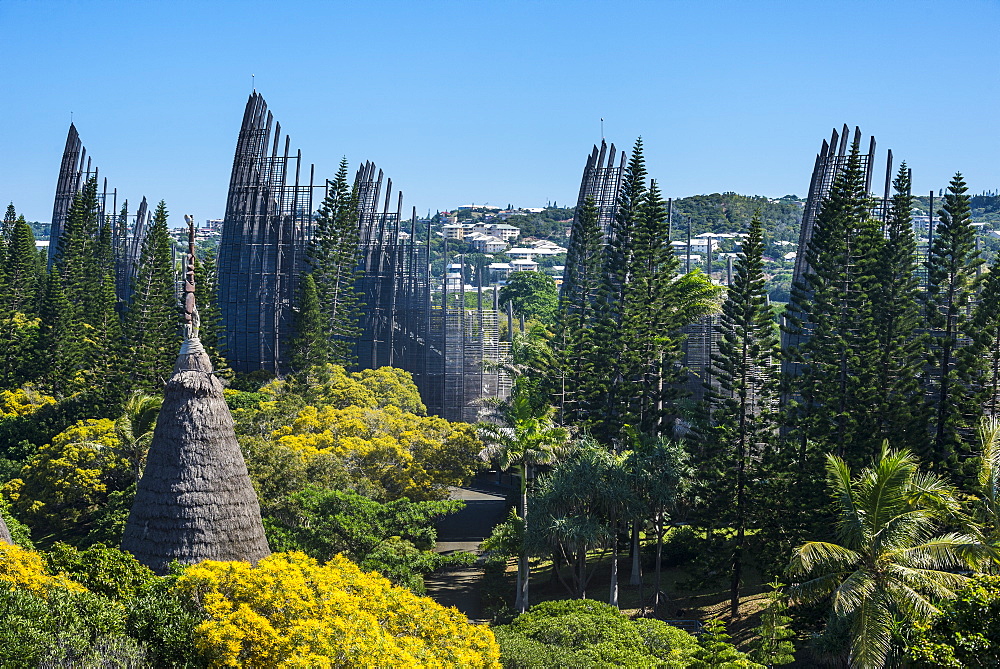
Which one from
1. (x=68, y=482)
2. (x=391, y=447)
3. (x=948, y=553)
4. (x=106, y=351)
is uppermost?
(x=106, y=351)

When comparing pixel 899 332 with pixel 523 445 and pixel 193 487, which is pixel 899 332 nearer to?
pixel 523 445

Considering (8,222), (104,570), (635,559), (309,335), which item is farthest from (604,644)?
(8,222)

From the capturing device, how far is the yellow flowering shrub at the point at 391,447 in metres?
30.2

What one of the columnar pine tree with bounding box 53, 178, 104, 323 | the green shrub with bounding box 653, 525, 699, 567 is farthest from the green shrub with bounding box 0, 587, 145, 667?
the columnar pine tree with bounding box 53, 178, 104, 323

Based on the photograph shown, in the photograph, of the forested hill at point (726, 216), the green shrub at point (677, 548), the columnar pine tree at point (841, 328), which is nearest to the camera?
the columnar pine tree at point (841, 328)

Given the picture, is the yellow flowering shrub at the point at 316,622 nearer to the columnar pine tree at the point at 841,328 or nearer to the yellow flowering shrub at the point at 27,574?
the yellow flowering shrub at the point at 27,574

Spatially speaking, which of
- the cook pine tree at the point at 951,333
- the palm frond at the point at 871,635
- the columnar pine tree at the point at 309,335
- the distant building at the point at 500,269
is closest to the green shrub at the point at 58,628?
the palm frond at the point at 871,635

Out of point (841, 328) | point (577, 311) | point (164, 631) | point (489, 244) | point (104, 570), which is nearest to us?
point (164, 631)

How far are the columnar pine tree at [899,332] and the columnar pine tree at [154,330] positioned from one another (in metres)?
20.8

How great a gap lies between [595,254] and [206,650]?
2465cm

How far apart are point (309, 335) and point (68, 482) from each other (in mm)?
14259

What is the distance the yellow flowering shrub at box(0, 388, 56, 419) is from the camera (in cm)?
3862

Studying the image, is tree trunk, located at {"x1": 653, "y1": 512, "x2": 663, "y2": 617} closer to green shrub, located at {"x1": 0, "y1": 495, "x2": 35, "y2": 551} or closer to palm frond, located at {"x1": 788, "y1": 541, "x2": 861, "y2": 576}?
palm frond, located at {"x1": 788, "y1": 541, "x2": 861, "y2": 576}

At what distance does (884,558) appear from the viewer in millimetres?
18531
